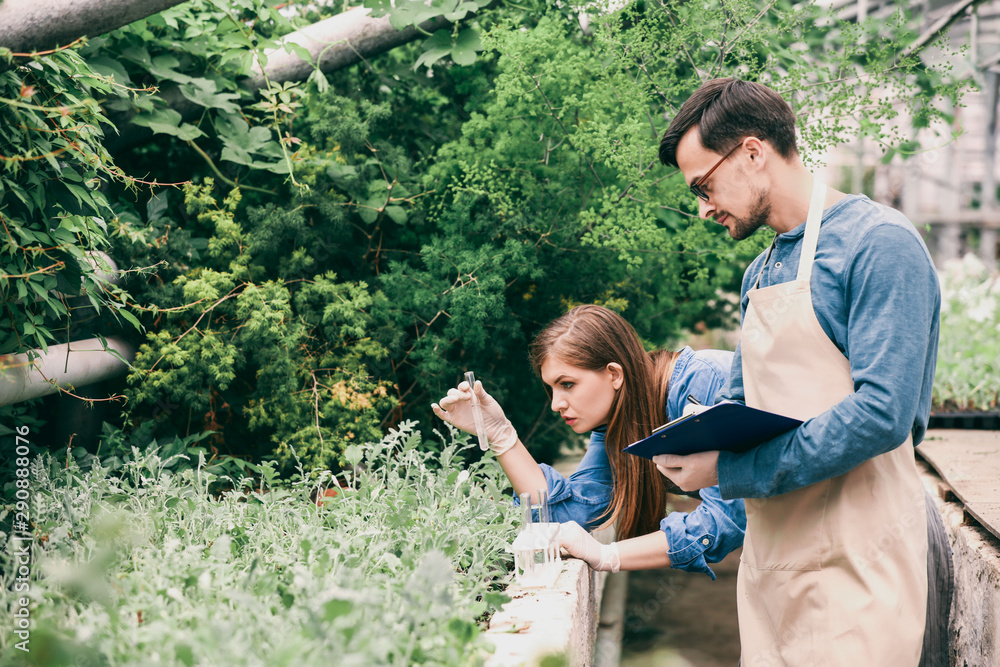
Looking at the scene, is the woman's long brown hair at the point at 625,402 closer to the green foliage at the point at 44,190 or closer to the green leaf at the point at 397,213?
the green leaf at the point at 397,213

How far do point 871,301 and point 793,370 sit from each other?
210 mm

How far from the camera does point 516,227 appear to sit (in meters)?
2.51

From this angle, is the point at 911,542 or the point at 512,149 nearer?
the point at 911,542

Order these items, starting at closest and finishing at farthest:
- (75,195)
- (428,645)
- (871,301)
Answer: (428,645) < (871,301) < (75,195)

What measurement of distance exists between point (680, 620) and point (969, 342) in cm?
254

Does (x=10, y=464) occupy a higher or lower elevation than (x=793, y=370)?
lower

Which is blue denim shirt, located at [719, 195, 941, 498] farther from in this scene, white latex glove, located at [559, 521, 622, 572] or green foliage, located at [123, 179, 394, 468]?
green foliage, located at [123, 179, 394, 468]

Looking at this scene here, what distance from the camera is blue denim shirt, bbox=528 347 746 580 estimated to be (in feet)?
6.22

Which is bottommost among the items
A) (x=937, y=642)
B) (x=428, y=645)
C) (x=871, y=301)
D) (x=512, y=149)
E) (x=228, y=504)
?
(x=937, y=642)

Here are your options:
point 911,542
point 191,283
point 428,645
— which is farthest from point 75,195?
point 911,542

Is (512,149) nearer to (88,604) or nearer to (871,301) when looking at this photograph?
(871,301)

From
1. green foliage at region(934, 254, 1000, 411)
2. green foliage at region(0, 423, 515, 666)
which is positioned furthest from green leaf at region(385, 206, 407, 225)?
green foliage at region(934, 254, 1000, 411)

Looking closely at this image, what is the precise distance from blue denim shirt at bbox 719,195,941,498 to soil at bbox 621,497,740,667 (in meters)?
1.45

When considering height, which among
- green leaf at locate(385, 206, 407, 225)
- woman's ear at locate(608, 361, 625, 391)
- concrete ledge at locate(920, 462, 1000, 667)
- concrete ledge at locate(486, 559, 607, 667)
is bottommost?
concrete ledge at locate(920, 462, 1000, 667)
